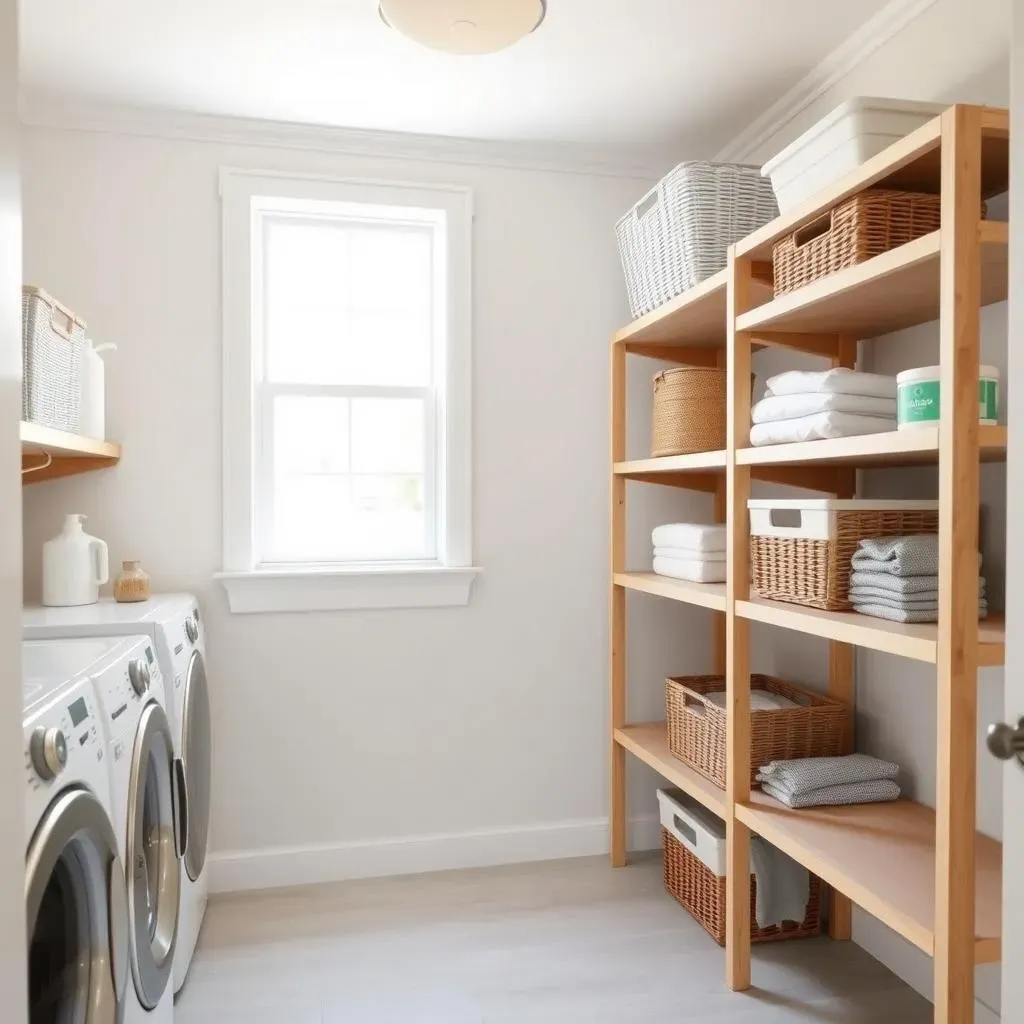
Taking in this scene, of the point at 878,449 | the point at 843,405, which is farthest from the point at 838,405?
the point at 878,449

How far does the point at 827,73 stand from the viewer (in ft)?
7.52

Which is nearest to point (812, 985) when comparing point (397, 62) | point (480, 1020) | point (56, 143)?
point (480, 1020)

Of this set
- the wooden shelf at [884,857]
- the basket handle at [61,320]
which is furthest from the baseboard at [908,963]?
the basket handle at [61,320]

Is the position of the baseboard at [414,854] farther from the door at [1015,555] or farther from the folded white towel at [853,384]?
the door at [1015,555]

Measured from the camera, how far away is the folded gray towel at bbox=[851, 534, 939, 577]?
1597 millimetres

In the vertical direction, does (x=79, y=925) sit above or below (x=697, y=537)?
below

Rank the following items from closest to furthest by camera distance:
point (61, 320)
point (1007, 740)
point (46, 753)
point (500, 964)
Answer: point (1007, 740)
point (46, 753)
point (61, 320)
point (500, 964)

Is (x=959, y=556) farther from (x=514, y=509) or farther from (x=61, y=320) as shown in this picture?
(x=61, y=320)

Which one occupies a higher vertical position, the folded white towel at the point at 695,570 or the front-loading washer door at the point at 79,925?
the folded white towel at the point at 695,570

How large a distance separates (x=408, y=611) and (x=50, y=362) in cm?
129

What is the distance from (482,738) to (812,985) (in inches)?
47.1

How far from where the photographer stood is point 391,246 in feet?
9.46

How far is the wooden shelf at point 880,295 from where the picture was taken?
143cm

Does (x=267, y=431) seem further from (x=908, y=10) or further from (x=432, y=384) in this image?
(x=908, y=10)
